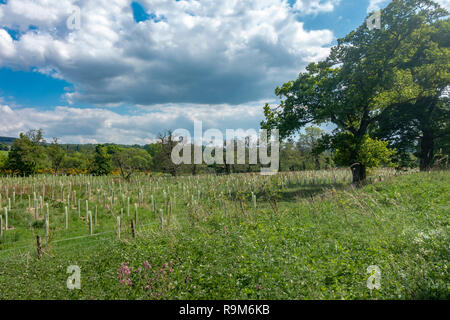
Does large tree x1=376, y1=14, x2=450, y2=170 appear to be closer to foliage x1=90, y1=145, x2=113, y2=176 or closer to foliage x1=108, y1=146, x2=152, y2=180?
foliage x1=108, y1=146, x2=152, y2=180

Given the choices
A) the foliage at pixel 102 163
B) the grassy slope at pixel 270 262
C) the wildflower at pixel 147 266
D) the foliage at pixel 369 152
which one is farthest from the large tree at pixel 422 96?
the foliage at pixel 102 163

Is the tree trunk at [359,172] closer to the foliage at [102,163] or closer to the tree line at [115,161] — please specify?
the tree line at [115,161]

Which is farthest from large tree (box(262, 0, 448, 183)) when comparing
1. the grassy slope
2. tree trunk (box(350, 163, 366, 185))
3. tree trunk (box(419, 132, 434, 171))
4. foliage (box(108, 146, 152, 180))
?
foliage (box(108, 146, 152, 180))

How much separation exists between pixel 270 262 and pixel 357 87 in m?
15.3

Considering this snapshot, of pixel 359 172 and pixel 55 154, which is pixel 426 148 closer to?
pixel 359 172

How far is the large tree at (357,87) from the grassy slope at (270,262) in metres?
9.15

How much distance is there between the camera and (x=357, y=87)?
53.0 ft

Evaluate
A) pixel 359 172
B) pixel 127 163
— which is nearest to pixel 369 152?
pixel 359 172

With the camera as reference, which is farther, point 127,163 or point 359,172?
point 127,163

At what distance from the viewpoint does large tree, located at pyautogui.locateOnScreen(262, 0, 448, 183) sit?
50.8 feet

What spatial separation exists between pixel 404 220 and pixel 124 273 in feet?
23.8

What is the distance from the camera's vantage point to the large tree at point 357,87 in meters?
15.5

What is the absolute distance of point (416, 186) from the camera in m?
11.0
